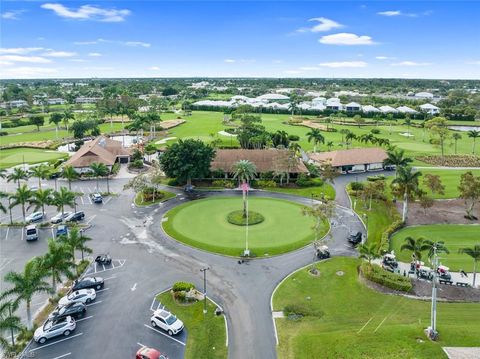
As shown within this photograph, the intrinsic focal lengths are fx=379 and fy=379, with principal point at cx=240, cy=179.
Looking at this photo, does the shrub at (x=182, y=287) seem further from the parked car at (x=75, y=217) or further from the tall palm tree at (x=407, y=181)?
the tall palm tree at (x=407, y=181)

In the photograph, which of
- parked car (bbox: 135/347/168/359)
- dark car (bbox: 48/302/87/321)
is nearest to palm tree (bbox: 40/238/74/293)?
dark car (bbox: 48/302/87/321)

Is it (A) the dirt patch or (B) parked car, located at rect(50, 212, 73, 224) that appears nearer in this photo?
(B) parked car, located at rect(50, 212, 73, 224)

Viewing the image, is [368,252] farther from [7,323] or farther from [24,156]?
[24,156]

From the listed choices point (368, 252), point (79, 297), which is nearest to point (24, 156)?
point (79, 297)

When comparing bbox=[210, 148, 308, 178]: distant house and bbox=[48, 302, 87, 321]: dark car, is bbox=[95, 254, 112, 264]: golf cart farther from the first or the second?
bbox=[210, 148, 308, 178]: distant house

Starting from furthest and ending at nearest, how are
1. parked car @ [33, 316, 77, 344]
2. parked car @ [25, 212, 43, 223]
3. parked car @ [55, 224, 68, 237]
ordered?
1. parked car @ [25, 212, 43, 223]
2. parked car @ [55, 224, 68, 237]
3. parked car @ [33, 316, 77, 344]

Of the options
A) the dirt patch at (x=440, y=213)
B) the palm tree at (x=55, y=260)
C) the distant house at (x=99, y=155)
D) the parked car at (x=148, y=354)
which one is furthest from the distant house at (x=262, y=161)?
the parked car at (x=148, y=354)

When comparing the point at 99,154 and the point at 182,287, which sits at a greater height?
the point at 99,154
